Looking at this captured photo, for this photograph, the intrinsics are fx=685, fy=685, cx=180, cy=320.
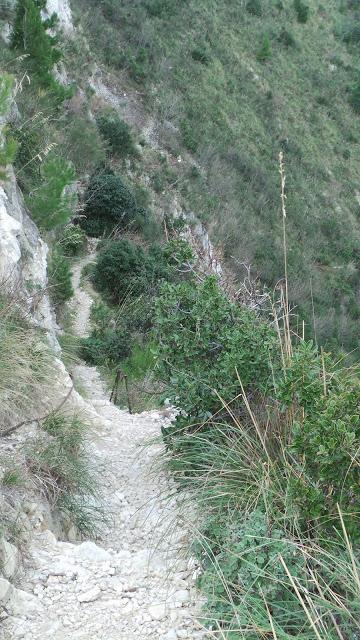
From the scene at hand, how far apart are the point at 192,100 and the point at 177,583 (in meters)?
27.2

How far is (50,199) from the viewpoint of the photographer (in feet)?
26.1

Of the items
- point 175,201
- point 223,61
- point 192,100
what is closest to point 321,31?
point 223,61

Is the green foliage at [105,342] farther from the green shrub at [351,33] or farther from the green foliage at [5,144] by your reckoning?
the green shrub at [351,33]

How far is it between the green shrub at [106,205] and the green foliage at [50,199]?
272 inches

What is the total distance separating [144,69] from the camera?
26109 millimetres

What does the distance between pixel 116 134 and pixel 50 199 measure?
1289 cm

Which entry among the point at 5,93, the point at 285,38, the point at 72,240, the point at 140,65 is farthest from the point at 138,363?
the point at 285,38

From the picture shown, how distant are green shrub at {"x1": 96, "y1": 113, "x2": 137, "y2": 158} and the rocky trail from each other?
1668 cm

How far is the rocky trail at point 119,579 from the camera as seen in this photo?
9.02 ft

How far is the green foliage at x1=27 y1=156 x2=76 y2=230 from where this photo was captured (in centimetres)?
794

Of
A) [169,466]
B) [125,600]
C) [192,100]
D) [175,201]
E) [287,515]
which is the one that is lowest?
[175,201]

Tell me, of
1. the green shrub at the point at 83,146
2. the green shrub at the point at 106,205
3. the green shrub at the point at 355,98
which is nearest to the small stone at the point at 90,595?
the green shrub at the point at 106,205

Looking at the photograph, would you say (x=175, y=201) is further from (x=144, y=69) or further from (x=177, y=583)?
(x=177, y=583)

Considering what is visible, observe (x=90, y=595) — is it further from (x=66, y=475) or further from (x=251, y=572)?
(x=66, y=475)
